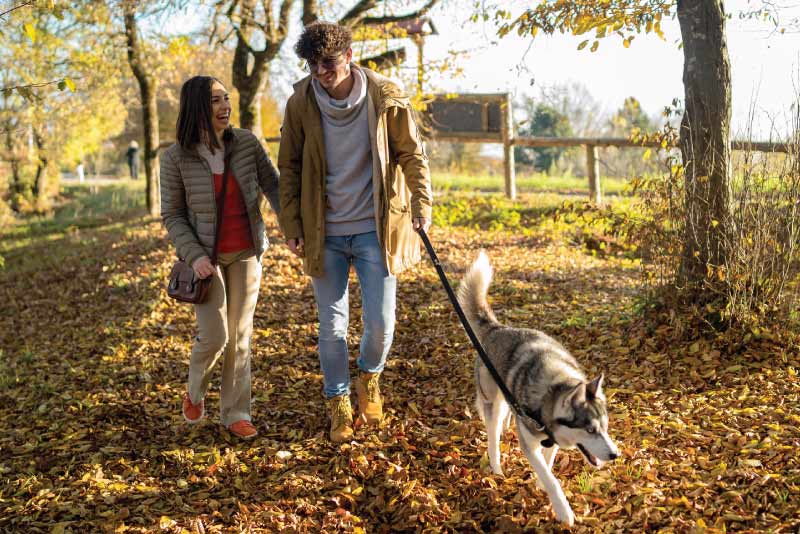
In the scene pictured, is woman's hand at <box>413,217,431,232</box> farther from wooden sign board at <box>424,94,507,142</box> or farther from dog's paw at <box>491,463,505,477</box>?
wooden sign board at <box>424,94,507,142</box>

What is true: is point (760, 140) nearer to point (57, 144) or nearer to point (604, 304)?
point (604, 304)

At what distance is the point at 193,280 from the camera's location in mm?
4137

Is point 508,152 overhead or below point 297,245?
overhead

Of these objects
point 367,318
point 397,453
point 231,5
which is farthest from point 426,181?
point 231,5

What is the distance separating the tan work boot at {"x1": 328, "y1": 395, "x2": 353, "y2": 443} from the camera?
444 centimetres

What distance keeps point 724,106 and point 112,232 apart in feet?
38.9

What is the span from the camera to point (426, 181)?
13.6ft

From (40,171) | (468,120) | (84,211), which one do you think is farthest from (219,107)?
(40,171)

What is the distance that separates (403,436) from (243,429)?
107 cm

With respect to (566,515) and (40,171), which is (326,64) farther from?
(40,171)

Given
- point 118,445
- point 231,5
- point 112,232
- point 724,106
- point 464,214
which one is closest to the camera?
point 118,445

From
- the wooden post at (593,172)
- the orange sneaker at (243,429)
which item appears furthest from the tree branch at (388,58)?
the orange sneaker at (243,429)

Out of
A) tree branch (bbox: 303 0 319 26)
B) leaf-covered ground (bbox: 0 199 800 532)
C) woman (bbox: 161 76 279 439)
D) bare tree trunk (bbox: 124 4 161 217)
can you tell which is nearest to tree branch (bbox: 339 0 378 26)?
tree branch (bbox: 303 0 319 26)

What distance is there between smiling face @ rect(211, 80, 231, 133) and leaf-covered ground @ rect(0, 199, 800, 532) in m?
2.07
